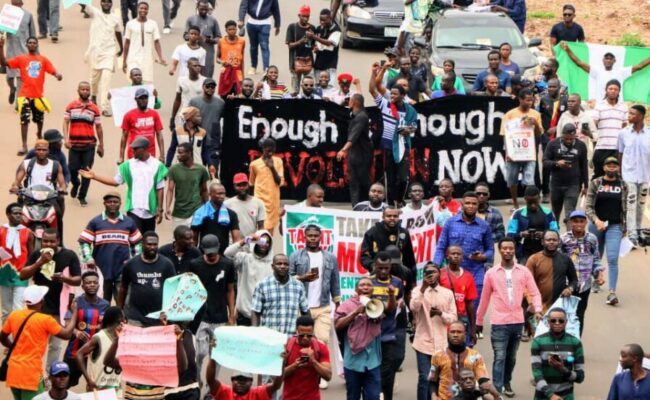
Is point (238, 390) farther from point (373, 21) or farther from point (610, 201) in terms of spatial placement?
point (373, 21)

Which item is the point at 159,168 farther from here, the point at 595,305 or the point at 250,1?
the point at 250,1

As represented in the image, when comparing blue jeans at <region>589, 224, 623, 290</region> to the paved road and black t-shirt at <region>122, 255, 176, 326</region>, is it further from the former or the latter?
black t-shirt at <region>122, 255, 176, 326</region>

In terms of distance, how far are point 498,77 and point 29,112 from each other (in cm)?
647

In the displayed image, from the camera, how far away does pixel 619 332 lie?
1880 centimetres

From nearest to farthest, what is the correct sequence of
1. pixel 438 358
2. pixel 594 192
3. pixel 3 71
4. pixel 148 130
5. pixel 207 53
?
pixel 438 358 → pixel 594 192 → pixel 148 130 → pixel 207 53 → pixel 3 71

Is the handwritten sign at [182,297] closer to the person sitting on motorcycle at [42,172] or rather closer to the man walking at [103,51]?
the person sitting on motorcycle at [42,172]

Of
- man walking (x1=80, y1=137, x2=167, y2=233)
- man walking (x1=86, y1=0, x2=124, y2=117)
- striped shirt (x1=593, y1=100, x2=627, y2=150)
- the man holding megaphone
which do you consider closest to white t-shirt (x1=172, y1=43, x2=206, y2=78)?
man walking (x1=86, y1=0, x2=124, y2=117)

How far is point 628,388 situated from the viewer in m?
14.8

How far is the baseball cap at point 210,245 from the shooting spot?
53.0ft

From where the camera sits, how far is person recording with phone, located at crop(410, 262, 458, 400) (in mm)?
16109

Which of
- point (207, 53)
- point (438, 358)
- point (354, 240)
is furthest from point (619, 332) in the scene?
point (207, 53)

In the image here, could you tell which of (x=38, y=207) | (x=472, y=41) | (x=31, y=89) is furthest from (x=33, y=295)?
(x=472, y=41)

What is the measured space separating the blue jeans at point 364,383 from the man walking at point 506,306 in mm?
1516

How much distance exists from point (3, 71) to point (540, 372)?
15.6 meters
